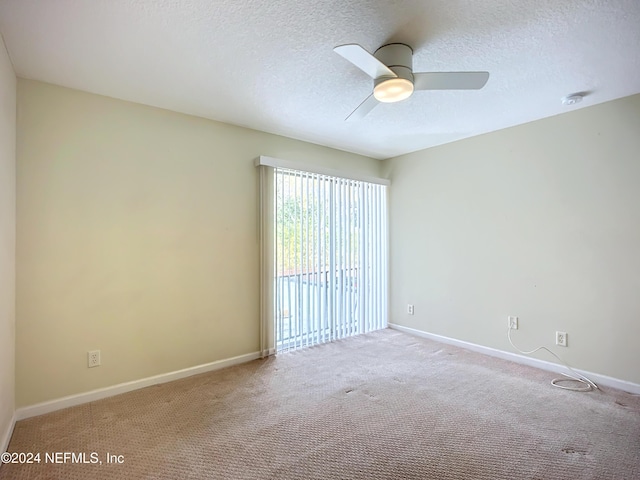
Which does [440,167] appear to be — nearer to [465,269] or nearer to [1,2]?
[465,269]

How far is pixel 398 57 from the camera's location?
1860 millimetres

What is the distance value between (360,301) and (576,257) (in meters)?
2.27

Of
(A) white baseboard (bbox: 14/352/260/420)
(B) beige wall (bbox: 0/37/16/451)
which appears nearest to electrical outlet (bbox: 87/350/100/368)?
(A) white baseboard (bbox: 14/352/260/420)

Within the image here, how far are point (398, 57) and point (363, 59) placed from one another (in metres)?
0.37

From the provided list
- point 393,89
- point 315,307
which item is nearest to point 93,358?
point 315,307

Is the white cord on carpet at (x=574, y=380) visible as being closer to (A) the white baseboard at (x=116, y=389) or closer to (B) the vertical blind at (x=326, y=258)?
(B) the vertical blind at (x=326, y=258)

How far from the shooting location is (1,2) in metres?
1.52

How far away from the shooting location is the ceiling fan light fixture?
5.91ft

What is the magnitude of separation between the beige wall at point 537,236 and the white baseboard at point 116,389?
2.41 metres

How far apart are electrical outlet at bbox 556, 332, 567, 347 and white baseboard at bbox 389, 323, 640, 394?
0.19 meters

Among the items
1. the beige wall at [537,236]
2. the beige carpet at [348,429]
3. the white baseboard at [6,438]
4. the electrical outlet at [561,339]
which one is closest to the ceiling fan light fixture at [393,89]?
the beige wall at [537,236]

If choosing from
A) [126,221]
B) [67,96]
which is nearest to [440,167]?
[126,221]

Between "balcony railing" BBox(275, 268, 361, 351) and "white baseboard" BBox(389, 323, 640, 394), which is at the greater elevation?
"balcony railing" BBox(275, 268, 361, 351)

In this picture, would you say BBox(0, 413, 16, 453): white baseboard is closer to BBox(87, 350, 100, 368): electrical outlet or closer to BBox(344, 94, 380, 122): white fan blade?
BBox(87, 350, 100, 368): electrical outlet
